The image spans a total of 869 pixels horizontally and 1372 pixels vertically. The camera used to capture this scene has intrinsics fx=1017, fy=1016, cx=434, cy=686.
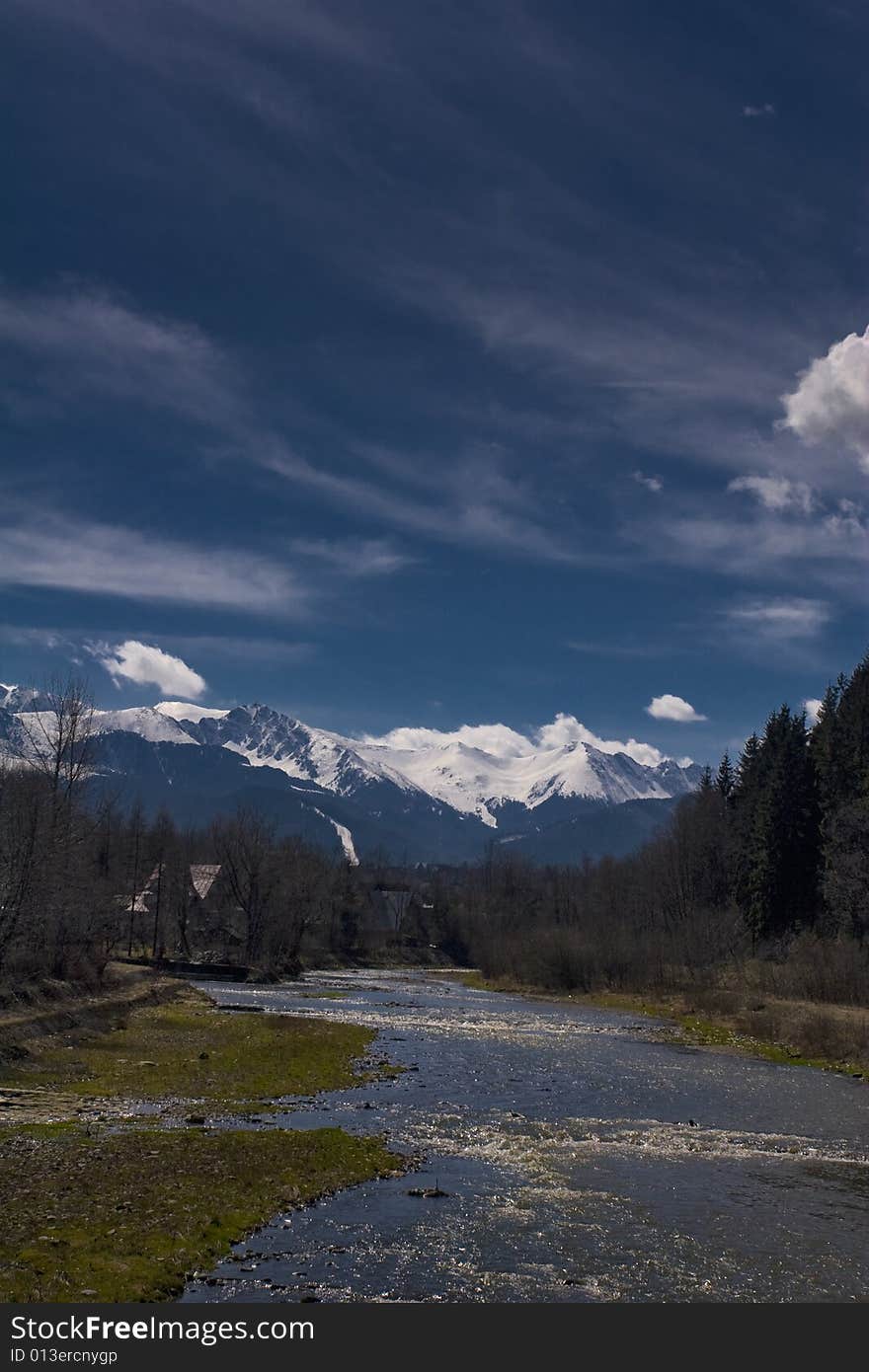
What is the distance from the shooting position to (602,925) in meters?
123

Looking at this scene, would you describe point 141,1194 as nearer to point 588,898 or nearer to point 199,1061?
point 199,1061

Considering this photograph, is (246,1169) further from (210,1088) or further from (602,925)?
(602,925)

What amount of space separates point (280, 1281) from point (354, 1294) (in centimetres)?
138

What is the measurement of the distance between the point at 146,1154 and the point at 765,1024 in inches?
2032

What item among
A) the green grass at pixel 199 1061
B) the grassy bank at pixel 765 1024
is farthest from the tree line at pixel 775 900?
the green grass at pixel 199 1061

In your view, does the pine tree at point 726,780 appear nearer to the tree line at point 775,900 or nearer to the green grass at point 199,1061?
the tree line at point 775,900

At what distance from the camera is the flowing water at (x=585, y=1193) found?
60.1 feet

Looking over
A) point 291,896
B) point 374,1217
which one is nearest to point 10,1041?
point 374,1217

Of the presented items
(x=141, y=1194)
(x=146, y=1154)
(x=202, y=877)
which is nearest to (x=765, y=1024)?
(x=146, y=1154)

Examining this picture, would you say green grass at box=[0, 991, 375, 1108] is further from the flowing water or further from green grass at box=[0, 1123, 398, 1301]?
green grass at box=[0, 1123, 398, 1301]

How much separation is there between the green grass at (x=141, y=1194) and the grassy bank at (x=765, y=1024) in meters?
34.0

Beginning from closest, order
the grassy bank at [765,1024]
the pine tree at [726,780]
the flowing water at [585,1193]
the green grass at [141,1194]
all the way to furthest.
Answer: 1. the green grass at [141,1194]
2. the flowing water at [585,1193]
3. the grassy bank at [765,1024]
4. the pine tree at [726,780]

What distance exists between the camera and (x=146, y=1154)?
24.6 metres

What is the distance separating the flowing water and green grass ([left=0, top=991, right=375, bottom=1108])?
2.82 m
